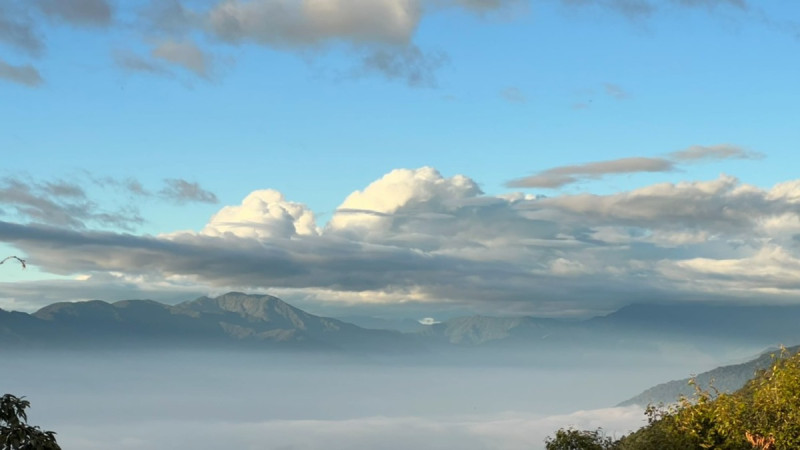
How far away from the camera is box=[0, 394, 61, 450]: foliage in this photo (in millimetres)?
30234

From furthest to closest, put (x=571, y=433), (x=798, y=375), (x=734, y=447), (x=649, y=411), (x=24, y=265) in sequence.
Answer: (x=571, y=433) → (x=649, y=411) → (x=734, y=447) → (x=798, y=375) → (x=24, y=265)

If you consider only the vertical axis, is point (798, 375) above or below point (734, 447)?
above

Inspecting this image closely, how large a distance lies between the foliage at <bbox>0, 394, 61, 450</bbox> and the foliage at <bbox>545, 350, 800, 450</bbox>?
48926 mm

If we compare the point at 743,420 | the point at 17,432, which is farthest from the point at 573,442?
the point at 17,432

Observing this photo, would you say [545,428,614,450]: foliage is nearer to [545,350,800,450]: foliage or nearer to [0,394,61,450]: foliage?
[545,350,800,450]: foliage

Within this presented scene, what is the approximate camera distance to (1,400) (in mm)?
31312

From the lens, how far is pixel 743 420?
2667 inches

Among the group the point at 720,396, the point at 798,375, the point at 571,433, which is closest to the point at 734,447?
the point at 720,396

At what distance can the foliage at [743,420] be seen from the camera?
62.2 m

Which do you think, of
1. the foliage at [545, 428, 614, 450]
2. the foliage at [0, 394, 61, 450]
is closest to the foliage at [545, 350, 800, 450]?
the foliage at [545, 428, 614, 450]

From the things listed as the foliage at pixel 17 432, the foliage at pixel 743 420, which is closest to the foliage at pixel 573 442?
the foliage at pixel 743 420

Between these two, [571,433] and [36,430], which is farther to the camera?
[571,433]

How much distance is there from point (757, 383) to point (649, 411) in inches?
655

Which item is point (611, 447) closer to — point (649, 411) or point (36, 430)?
point (649, 411)
